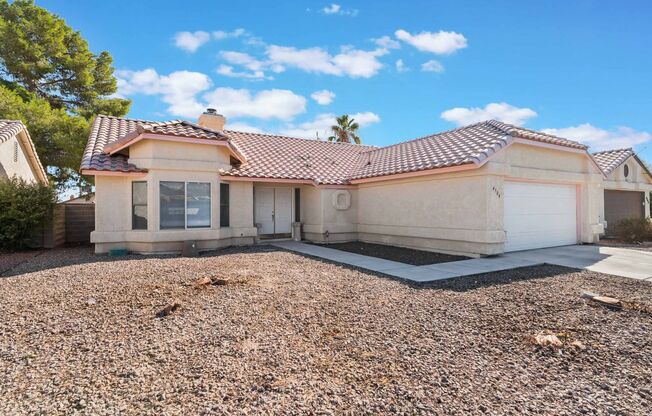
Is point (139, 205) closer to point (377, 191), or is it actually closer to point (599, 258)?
point (377, 191)

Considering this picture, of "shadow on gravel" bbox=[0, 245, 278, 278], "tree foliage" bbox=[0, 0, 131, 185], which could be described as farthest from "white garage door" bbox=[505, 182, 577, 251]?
"tree foliage" bbox=[0, 0, 131, 185]

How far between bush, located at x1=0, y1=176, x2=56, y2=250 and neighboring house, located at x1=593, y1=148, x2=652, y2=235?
2670cm

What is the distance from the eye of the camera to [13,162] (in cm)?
1686

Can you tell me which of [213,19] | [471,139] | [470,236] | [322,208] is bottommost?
[470,236]

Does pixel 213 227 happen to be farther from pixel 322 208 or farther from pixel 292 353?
pixel 292 353

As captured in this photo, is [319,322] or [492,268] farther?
[492,268]

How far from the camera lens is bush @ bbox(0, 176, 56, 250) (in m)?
12.9

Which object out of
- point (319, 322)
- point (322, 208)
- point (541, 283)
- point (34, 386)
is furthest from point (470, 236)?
point (34, 386)

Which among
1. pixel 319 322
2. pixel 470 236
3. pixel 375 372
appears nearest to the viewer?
pixel 375 372

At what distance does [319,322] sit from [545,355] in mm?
3105

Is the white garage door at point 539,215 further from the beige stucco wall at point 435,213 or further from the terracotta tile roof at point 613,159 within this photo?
the terracotta tile roof at point 613,159

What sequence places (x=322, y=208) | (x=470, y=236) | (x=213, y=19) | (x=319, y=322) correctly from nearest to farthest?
(x=319, y=322)
(x=470, y=236)
(x=213, y=19)
(x=322, y=208)

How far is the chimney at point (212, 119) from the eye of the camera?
1755cm

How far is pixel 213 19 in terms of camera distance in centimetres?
1267
